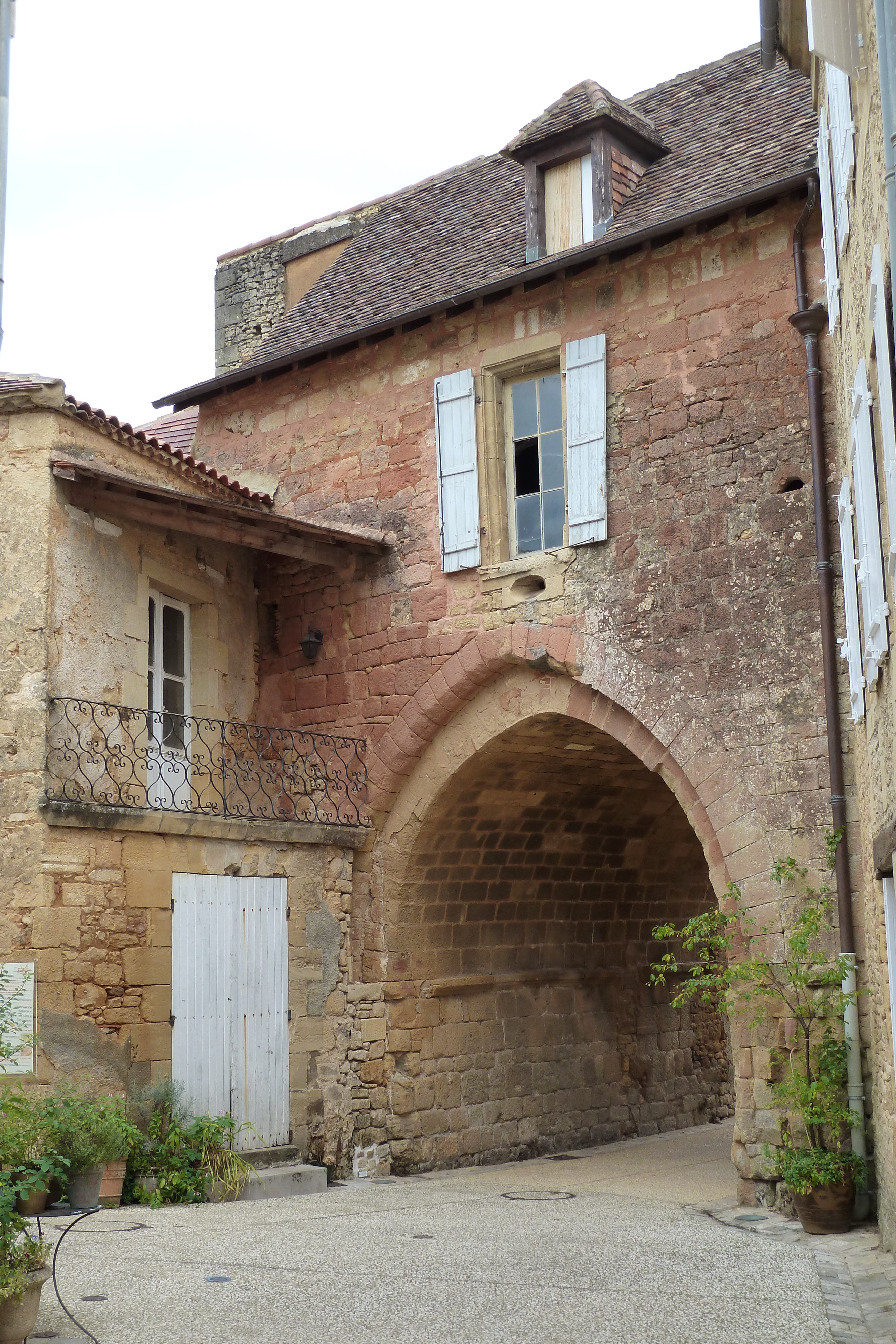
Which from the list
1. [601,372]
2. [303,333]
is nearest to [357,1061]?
[601,372]

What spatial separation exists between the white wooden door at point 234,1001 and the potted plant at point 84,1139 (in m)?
0.89

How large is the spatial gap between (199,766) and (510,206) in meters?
5.28

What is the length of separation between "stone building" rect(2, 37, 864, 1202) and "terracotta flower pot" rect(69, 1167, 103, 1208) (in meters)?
1.07

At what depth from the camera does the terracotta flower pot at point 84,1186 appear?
8.02 m

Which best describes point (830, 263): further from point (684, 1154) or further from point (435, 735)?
point (684, 1154)

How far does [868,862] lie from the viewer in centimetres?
791

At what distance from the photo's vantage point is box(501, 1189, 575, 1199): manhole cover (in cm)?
934

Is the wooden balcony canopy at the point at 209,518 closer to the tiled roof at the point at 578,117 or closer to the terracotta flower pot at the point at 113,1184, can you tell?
the tiled roof at the point at 578,117

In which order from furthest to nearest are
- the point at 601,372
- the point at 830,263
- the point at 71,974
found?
the point at 601,372 → the point at 71,974 → the point at 830,263

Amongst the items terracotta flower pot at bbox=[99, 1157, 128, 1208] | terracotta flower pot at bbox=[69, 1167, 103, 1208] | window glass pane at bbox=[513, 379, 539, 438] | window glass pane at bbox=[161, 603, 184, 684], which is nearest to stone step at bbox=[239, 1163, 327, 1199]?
terracotta flower pot at bbox=[99, 1157, 128, 1208]

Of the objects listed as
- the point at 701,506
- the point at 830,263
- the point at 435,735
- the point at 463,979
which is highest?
the point at 830,263

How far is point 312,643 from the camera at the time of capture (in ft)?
36.9

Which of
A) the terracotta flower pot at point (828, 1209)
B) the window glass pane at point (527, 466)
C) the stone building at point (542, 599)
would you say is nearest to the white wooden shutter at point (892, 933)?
the terracotta flower pot at point (828, 1209)

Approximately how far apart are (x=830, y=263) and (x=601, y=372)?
92.4 inches
